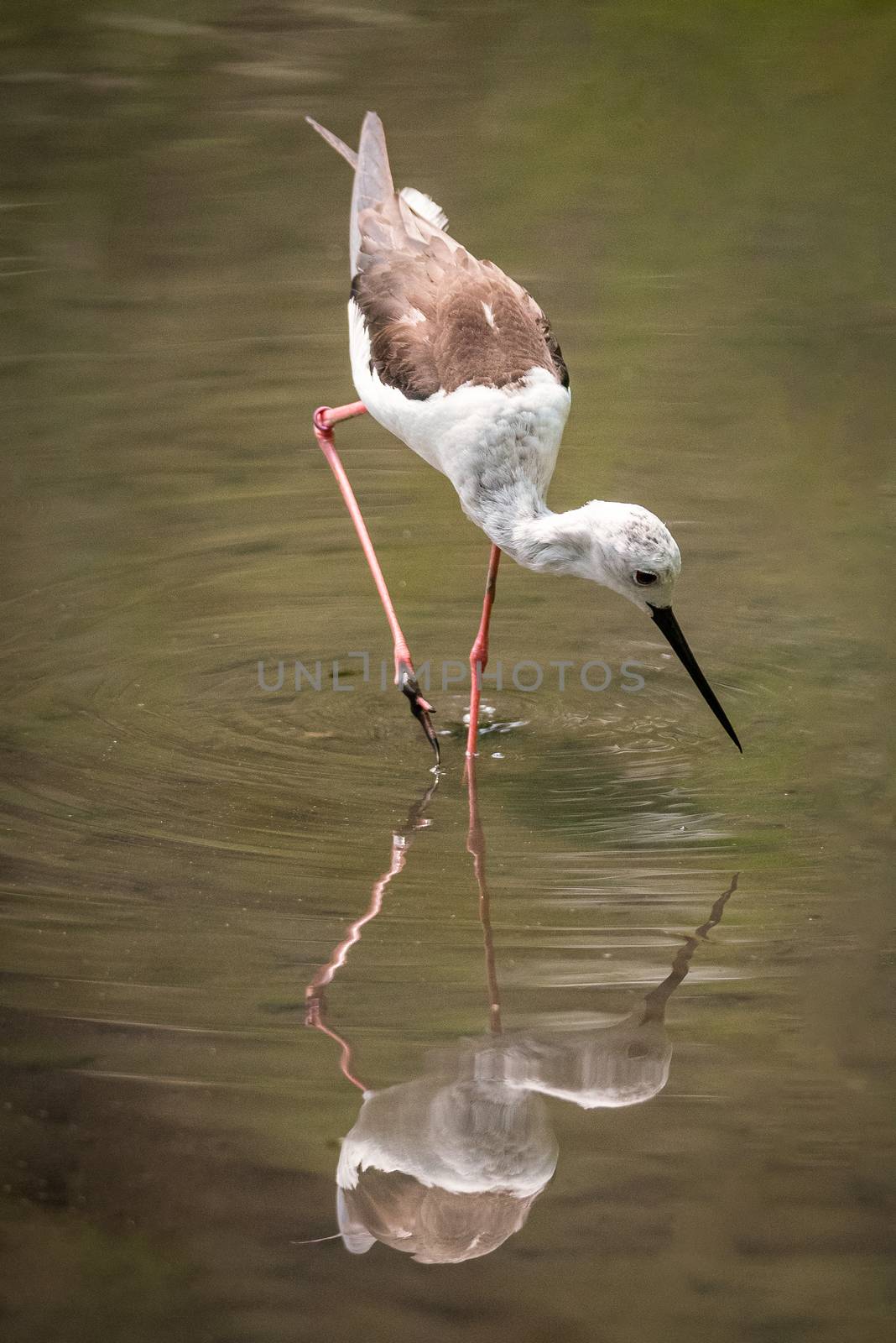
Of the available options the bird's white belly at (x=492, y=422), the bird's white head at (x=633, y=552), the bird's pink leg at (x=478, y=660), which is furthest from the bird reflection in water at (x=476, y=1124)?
the bird's white belly at (x=492, y=422)

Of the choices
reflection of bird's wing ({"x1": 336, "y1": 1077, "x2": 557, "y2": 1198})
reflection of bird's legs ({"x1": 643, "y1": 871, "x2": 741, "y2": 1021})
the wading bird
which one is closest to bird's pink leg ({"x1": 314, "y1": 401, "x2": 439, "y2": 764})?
the wading bird

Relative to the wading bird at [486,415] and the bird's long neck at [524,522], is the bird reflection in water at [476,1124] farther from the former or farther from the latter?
the bird's long neck at [524,522]

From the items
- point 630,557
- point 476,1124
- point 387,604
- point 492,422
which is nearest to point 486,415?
point 492,422

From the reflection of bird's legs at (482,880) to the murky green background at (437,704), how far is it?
0.08 ft

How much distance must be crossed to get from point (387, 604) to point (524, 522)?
26.4 inches

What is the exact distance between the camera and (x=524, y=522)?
4.52m

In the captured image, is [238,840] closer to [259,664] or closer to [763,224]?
[259,664]

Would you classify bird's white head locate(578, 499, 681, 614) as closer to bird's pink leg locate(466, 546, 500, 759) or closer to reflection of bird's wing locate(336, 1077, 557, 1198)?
bird's pink leg locate(466, 546, 500, 759)

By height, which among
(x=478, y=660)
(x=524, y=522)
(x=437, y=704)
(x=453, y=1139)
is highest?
(x=524, y=522)

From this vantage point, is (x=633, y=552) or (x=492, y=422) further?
(x=492, y=422)

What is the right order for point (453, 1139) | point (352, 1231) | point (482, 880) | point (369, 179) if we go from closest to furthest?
point (352, 1231), point (453, 1139), point (482, 880), point (369, 179)

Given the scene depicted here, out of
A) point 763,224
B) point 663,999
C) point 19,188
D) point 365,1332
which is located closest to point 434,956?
point 663,999

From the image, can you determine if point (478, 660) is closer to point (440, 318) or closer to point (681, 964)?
point (440, 318)

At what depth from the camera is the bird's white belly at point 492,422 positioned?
449 centimetres
